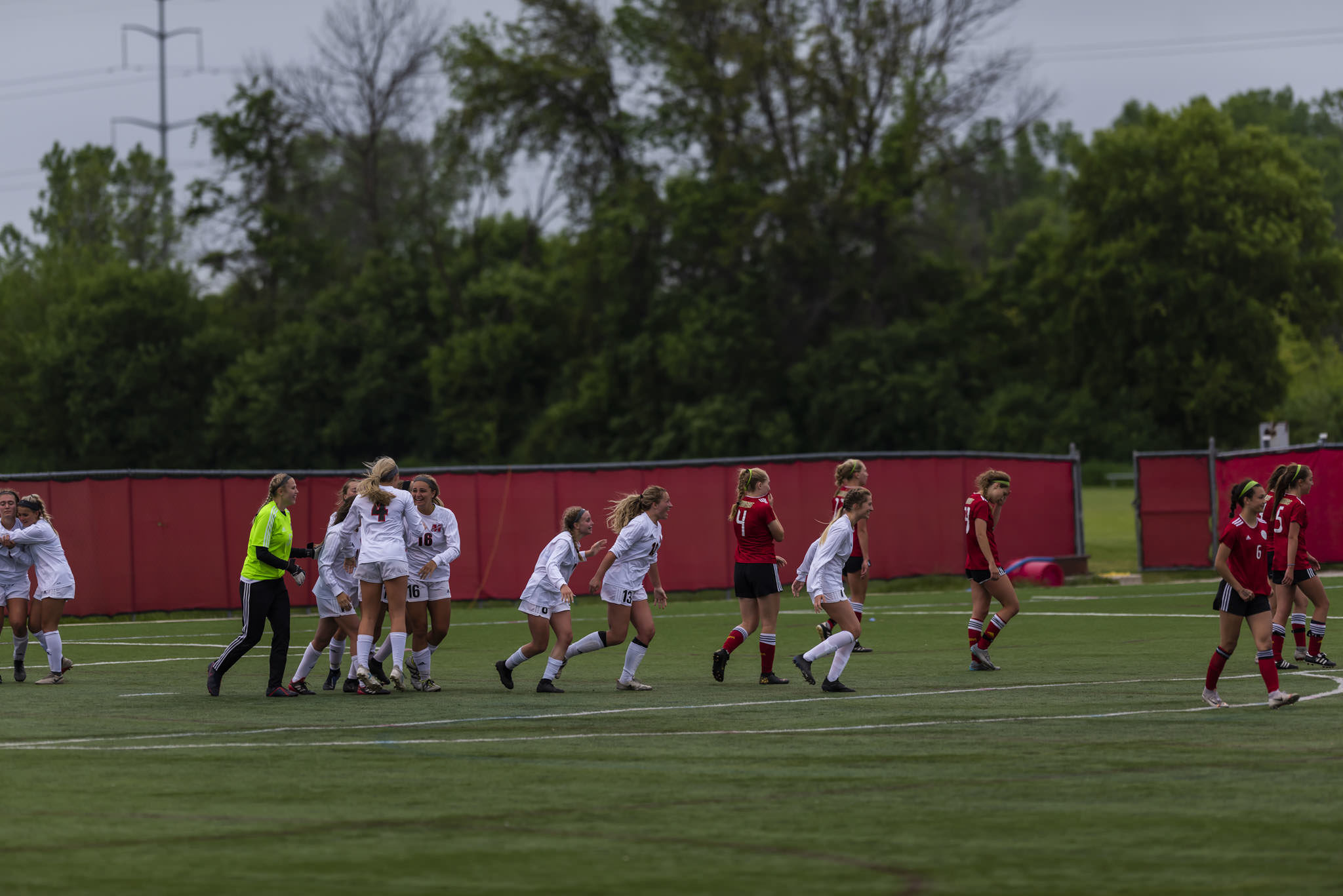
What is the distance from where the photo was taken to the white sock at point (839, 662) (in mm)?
13344

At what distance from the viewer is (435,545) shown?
1452 centimetres

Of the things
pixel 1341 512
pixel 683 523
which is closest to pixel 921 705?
pixel 683 523

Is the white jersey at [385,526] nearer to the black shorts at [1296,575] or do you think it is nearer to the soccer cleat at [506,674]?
the soccer cleat at [506,674]

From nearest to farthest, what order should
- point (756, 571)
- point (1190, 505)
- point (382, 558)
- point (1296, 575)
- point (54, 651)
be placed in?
point (382, 558) < point (756, 571) < point (1296, 575) < point (54, 651) < point (1190, 505)

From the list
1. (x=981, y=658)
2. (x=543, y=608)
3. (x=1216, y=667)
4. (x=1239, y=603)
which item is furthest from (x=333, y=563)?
(x=1239, y=603)

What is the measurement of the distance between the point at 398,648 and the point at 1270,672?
721 cm

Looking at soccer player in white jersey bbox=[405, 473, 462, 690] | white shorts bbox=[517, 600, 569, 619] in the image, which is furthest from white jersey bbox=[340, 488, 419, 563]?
white shorts bbox=[517, 600, 569, 619]

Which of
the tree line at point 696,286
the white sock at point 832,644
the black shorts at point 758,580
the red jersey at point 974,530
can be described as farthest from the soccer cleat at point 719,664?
the tree line at point 696,286

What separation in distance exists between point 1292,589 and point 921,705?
4.43 meters

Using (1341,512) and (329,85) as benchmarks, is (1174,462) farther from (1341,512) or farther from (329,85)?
(329,85)

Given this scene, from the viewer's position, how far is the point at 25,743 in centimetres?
1067

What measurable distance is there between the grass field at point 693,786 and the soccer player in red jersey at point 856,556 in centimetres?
194

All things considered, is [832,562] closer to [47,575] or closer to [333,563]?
[333,563]

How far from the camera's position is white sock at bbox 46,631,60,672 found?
50.7ft
